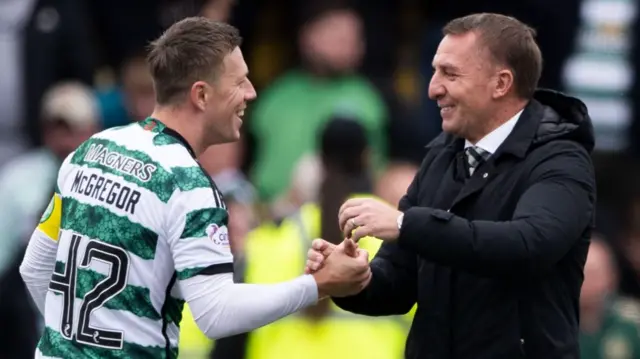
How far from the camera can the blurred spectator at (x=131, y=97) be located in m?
10.5

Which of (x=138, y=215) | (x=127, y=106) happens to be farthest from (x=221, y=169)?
(x=138, y=215)

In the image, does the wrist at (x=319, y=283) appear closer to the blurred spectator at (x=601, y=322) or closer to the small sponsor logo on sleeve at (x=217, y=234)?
the small sponsor logo on sleeve at (x=217, y=234)

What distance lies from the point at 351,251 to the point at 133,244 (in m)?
0.78

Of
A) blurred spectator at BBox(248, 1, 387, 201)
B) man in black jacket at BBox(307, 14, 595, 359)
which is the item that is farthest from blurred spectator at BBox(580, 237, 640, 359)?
man in black jacket at BBox(307, 14, 595, 359)

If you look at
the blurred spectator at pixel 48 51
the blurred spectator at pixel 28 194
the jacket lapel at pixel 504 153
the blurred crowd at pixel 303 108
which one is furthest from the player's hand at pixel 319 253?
the blurred spectator at pixel 48 51

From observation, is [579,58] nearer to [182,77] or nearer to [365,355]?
[365,355]

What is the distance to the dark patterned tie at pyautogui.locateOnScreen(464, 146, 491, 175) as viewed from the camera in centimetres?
616

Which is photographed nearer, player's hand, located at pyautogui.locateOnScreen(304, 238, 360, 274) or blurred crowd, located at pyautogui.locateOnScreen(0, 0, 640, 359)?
player's hand, located at pyautogui.locateOnScreen(304, 238, 360, 274)

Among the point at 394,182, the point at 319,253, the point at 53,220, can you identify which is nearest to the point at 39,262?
the point at 53,220

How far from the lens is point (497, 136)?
616 cm

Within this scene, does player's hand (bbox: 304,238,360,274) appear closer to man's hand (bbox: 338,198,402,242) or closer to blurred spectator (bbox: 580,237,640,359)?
man's hand (bbox: 338,198,402,242)

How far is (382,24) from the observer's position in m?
11.4

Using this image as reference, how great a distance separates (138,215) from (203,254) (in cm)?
25

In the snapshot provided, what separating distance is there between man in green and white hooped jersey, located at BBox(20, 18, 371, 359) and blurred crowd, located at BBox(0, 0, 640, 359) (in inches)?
82.1
